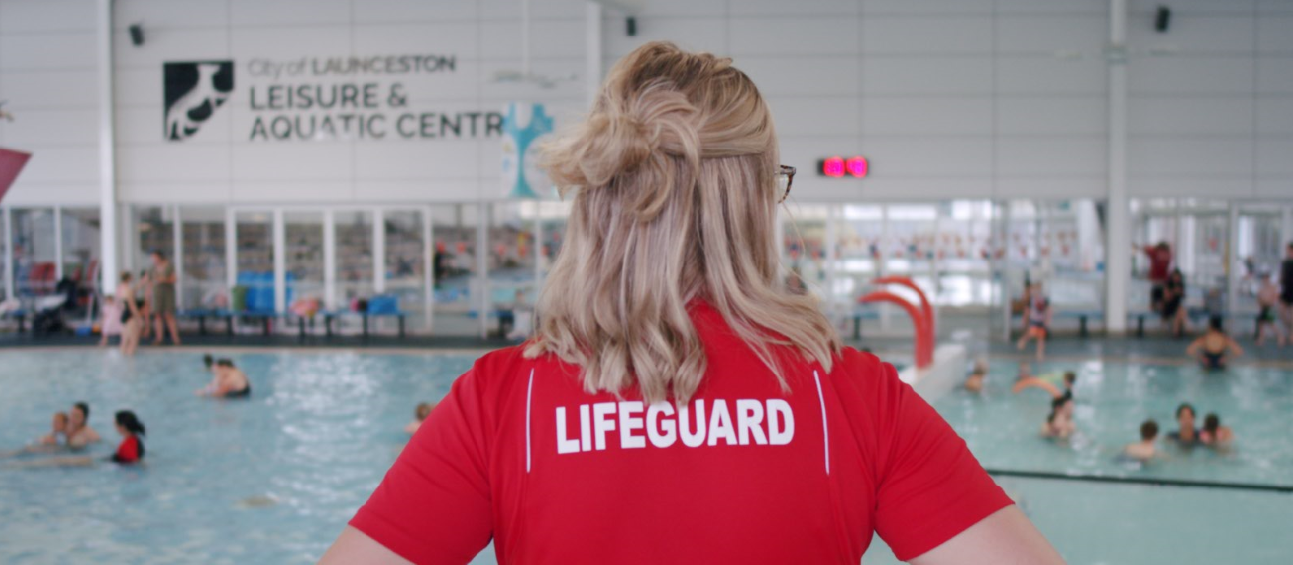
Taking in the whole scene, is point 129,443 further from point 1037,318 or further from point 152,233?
point 1037,318

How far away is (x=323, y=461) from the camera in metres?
8.30

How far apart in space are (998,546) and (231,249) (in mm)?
17741

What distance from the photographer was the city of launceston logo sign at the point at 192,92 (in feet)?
55.8

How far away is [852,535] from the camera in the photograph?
3.60 ft

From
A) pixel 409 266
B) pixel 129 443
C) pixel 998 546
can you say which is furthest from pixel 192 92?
pixel 998 546

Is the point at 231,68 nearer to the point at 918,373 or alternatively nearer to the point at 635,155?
the point at 918,373

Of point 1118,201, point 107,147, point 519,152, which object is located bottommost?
point 1118,201

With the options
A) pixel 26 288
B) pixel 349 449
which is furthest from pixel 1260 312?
pixel 26 288

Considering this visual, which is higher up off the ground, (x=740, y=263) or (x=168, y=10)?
(x=168, y=10)

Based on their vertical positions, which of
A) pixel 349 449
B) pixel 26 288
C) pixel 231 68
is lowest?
pixel 349 449

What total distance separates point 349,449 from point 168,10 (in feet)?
38.4

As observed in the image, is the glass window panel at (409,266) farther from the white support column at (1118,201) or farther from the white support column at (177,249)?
the white support column at (1118,201)

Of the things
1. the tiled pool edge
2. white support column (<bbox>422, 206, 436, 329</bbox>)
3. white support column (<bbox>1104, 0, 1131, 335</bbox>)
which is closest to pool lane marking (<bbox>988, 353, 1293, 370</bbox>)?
the tiled pool edge

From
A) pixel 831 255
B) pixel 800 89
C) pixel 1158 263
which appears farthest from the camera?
pixel 831 255
